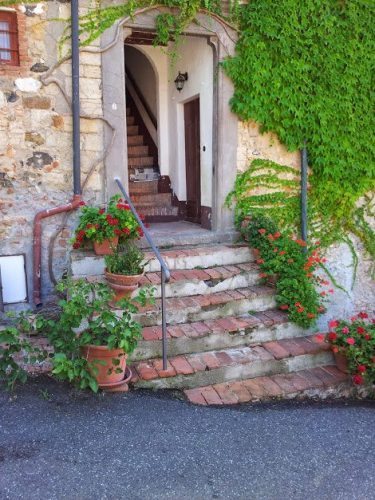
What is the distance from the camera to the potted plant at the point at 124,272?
392cm

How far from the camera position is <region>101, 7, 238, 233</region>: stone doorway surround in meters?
4.84

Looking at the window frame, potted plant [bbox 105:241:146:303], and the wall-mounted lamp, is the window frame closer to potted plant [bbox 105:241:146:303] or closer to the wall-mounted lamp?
potted plant [bbox 105:241:146:303]

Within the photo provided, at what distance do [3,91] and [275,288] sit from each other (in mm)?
3489

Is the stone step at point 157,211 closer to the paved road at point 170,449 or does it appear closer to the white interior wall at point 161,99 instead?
the white interior wall at point 161,99

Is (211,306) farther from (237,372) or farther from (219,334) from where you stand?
(237,372)

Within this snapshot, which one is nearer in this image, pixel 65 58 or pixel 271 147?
→ pixel 65 58

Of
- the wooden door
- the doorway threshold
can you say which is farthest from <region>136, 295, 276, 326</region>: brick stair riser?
the wooden door

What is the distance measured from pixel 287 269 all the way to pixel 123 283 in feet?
5.92

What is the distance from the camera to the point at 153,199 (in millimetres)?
7117

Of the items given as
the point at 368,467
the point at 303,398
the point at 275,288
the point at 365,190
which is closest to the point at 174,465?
the point at 368,467

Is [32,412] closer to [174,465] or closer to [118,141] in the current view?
[174,465]

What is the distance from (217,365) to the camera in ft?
12.3

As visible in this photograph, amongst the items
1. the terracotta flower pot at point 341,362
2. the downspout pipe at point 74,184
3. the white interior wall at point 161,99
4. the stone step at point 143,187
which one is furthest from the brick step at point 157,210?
the terracotta flower pot at point 341,362

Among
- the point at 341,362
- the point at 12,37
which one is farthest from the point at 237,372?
the point at 12,37
